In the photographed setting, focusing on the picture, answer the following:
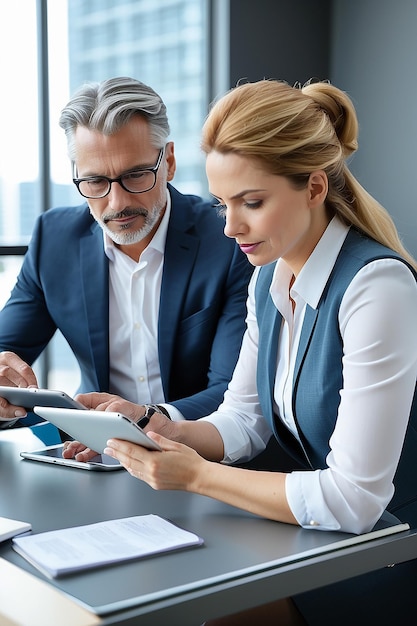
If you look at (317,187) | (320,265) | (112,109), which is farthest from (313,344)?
(112,109)

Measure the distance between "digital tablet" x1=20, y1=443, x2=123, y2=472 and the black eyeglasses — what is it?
79 cm

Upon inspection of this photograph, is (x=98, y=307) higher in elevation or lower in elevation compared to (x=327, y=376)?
lower

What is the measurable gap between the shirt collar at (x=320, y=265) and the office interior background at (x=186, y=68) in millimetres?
2689

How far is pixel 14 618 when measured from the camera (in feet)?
3.49

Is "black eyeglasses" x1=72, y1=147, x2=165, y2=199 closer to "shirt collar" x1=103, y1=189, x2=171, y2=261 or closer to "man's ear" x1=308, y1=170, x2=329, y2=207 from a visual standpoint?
"shirt collar" x1=103, y1=189, x2=171, y2=261

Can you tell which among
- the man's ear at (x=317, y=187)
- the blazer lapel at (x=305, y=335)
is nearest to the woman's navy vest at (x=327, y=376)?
the blazer lapel at (x=305, y=335)

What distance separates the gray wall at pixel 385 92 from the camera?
426 cm

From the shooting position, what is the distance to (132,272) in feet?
8.34

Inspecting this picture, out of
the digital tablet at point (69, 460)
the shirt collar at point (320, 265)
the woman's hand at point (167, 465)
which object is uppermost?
the shirt collar at point (320, 265)

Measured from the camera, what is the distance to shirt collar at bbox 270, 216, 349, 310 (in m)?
1.66

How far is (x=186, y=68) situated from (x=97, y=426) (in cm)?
345

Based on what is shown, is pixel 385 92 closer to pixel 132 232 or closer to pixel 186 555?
pixel 132 232

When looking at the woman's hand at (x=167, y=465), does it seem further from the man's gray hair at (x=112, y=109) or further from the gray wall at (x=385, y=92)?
the gray wall at (x=385, y=92)

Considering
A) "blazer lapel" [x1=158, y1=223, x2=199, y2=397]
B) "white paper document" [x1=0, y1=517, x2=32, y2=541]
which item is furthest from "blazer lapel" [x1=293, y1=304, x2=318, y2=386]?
"blazer lapel" [x1=158, y1=223, x2=199, y2=397]
